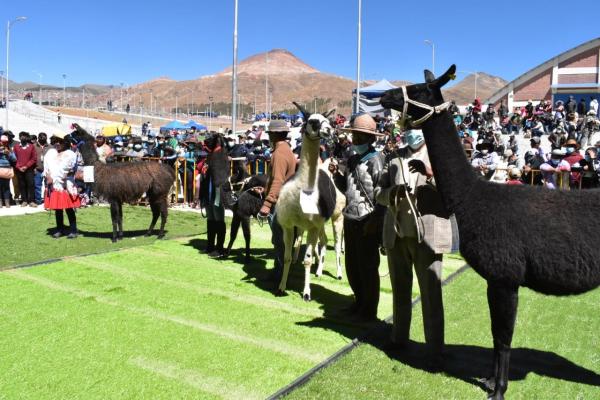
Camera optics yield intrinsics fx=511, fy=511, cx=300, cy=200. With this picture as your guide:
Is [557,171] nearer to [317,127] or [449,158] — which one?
[317,127]

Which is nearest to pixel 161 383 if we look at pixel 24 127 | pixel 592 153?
pixel 592 153

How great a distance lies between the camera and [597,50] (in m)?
41.8

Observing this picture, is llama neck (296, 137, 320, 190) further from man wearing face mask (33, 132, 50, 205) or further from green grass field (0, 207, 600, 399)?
man wearing face mask (33, 132, 50, 205)

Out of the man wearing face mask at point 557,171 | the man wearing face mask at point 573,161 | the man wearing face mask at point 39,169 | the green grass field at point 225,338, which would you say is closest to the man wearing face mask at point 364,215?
the green grass field at point 225,338

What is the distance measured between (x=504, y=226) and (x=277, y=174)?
12.2 ft

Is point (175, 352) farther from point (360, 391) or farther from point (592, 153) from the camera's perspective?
point (592, 153)

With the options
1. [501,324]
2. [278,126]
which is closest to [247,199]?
[278,126]

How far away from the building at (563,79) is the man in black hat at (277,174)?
40.0m

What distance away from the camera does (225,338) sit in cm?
499

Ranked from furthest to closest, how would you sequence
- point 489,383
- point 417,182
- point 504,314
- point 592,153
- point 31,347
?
point 592,153, point 31,347, point 417,182, point 489,383, point 504,314

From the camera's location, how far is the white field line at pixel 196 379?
12.7 feet

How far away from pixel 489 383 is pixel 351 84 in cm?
20138

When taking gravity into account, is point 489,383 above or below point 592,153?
below

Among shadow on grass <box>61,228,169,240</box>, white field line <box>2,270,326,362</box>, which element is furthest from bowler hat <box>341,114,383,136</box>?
shadow on grass <box>61,228,169,240</box>
